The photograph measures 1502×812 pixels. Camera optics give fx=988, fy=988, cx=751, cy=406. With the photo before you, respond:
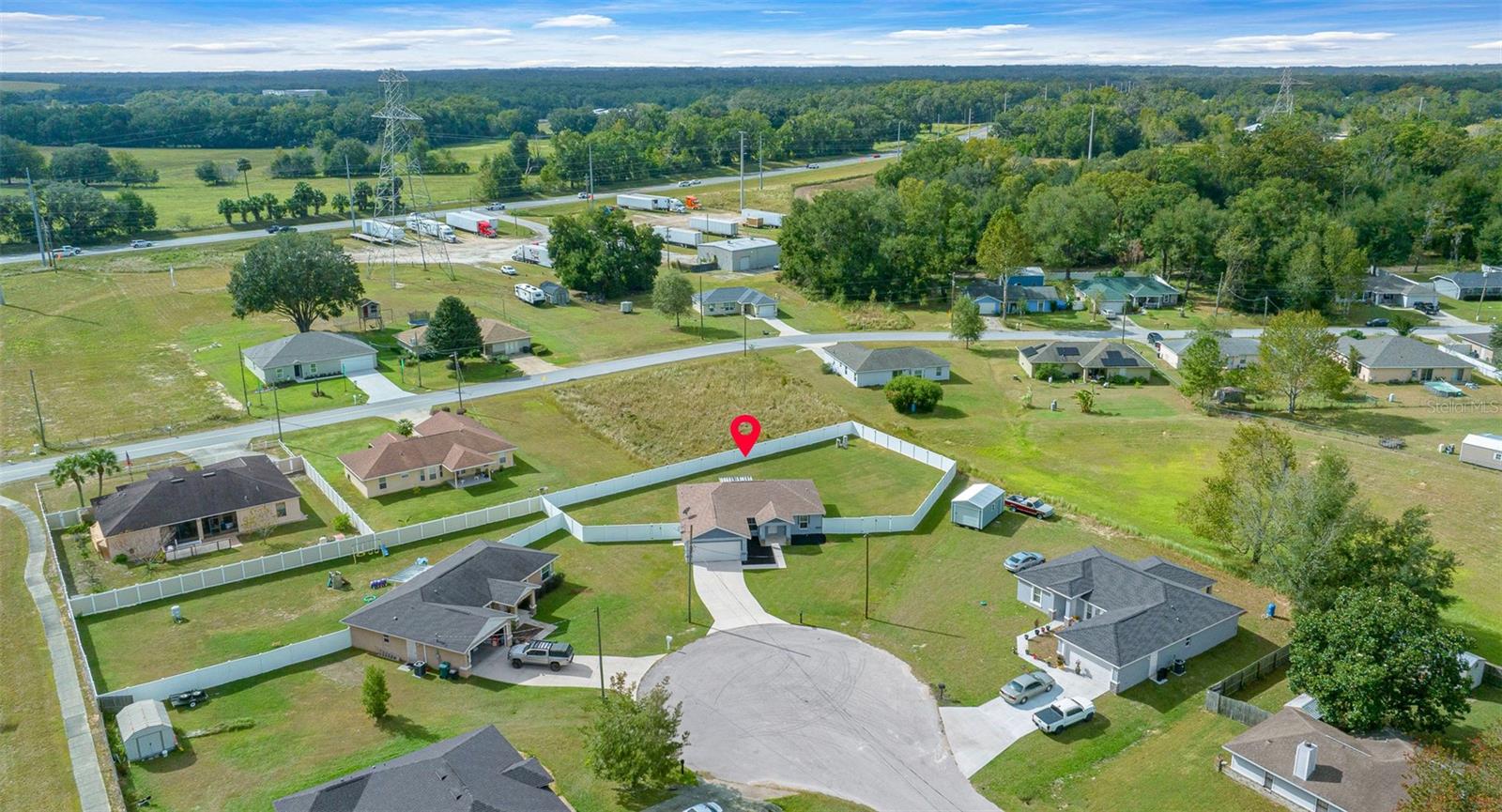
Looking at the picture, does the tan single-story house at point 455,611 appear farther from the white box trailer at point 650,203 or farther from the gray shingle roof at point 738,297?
the white box trailer at point 650,203

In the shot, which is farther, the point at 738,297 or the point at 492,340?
the point at 738,297

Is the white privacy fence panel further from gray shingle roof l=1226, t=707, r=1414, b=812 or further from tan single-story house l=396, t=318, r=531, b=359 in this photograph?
tan single-story house l=396, t=318, r=531, b=359

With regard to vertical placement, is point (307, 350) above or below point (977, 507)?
above

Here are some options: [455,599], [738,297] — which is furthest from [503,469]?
[738,297]

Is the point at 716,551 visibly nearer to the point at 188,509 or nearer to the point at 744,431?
the point at 744,431

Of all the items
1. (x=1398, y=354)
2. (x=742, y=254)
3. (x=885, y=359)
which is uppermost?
(x=742, y=254)

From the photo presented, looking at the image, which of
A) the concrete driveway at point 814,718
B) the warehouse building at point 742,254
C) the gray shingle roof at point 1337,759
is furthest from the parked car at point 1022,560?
the warehouse building at point 742,254

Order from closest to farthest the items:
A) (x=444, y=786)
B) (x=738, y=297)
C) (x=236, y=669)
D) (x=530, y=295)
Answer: (x=444, y=786), (x=236, y=669), (x=738, y=297), (x=530, y=295)
